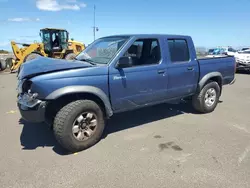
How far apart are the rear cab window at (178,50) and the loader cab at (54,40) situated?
13.3 m

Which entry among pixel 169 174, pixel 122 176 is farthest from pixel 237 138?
pixel 122 176

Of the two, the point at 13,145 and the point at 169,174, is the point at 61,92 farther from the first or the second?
the point at 169,174

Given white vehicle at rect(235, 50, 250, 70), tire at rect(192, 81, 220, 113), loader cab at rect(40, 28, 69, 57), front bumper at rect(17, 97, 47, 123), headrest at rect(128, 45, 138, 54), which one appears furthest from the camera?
loader cab at rect(40, 28, 69, 57)

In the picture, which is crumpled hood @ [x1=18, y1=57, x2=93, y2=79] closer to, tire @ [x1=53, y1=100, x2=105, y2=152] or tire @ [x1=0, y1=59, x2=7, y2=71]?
tire @ [x1=53, y1=100, x2=105, y2=152]

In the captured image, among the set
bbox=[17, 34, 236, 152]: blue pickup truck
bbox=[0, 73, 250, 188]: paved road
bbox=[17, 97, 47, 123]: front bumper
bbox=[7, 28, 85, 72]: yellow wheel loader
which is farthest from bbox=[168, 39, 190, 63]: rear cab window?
bbox=[7, 28, 85, 72]: yellow wheel loader

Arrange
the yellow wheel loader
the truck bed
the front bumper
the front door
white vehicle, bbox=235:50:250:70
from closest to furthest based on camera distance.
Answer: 1. the front bumper
2. the front door
3. the truck bed
4. white vehicle, bbox=235:50:250:70
5. the yellow wheel loader

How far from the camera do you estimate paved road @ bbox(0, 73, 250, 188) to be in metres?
3.12

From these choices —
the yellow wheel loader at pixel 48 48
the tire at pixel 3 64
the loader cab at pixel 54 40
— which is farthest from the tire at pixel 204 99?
the tire at pixel 3 64

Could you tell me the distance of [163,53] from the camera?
493cm

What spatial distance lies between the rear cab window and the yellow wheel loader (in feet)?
39.3

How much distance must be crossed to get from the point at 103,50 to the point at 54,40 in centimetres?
1379

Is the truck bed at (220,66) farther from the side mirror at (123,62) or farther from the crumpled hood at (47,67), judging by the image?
the crumpled hood at (47,67)

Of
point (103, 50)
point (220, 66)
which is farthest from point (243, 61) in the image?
point (103, 50)

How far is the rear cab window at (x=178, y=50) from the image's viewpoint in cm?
512
